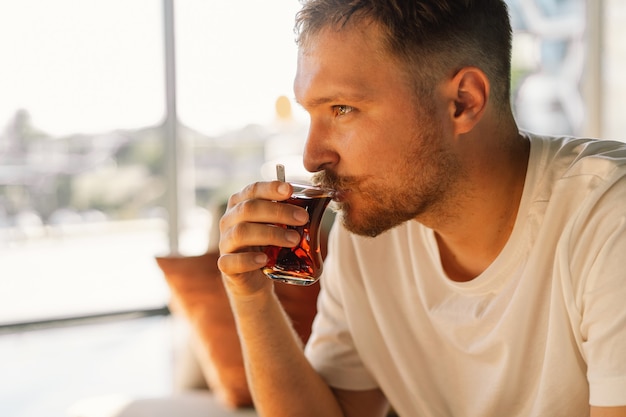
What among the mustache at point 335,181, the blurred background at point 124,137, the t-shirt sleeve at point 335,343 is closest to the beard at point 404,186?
the mustache at point 335,181

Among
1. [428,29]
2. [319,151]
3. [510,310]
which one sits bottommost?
[510,310]

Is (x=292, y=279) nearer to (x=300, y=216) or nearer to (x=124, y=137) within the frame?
(x=300, y=216)

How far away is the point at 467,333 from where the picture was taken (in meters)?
1.38

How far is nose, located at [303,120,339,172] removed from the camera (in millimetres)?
1369

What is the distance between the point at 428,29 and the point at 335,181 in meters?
0.34

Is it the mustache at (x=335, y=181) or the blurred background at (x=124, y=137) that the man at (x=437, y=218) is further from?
the blurred background at (x=124, y=137)

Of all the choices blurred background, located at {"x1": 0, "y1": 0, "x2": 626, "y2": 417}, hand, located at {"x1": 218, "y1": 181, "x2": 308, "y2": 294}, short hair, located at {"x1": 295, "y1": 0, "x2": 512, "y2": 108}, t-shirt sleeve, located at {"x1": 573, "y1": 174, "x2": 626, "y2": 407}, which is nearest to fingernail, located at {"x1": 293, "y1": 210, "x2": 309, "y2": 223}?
hand, located at {"x1": 218, "y1": 181, "x2": 308, "y2": 294}

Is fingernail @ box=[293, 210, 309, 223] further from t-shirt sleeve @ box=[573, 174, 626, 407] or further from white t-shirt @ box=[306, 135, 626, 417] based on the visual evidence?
t-shirt sleeve @ box=[573, 174, 626, 407]

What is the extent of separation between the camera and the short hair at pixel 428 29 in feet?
4.40

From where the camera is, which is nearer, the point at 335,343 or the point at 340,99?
the point at 340,99

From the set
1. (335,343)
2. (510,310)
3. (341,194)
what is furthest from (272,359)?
(510,310)

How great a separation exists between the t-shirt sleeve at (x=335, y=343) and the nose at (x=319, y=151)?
259 mm

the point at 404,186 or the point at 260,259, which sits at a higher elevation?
the point at 404,186

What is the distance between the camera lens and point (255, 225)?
134 centimetres
